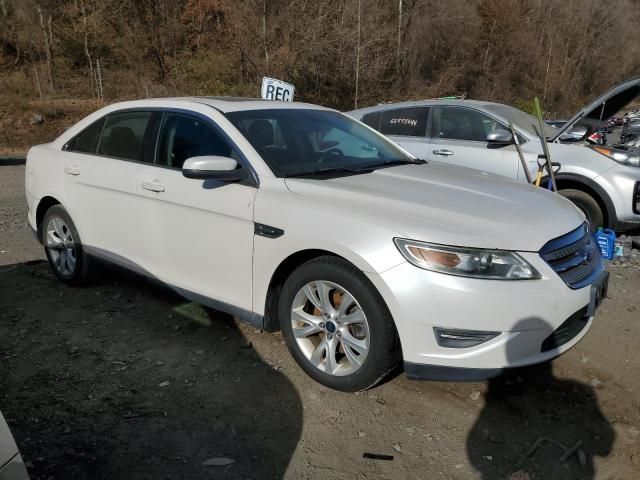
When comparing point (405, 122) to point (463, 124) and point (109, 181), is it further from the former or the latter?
point (109, 181)

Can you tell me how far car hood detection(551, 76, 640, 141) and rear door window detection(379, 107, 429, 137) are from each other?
5.53 ft

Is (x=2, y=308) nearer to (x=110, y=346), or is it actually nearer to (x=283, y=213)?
(x=110, y=346)

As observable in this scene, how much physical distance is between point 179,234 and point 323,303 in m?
1.18

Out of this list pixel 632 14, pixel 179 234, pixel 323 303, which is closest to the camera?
pixel 323 303

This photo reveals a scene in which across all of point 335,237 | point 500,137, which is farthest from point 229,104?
point 500,137

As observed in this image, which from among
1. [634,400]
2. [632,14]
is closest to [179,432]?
[634,400]

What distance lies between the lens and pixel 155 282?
151 inches

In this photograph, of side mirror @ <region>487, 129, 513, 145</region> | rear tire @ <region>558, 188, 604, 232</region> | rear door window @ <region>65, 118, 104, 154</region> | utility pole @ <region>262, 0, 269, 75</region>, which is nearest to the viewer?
rear door window @ <region>65, 118, 104, 154</region>

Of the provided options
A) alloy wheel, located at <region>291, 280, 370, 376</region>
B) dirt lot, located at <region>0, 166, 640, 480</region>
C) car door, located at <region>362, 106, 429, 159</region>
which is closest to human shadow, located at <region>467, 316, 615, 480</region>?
dirt lot, located at <region>0, 166, 640, 480</region>

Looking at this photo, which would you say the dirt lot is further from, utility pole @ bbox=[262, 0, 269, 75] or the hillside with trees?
utility pole @ bbox=[262, 0, 269, 75]

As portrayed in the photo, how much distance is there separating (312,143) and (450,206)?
122cm

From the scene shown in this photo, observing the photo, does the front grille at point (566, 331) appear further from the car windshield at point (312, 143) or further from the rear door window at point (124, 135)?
the rear door window at point (124, 135)

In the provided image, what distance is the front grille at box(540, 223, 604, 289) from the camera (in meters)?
2.74

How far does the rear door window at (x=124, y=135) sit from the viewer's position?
394cm
